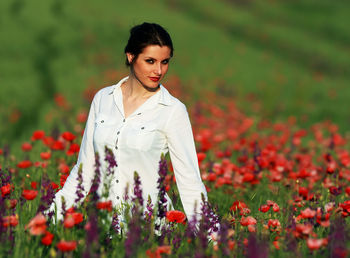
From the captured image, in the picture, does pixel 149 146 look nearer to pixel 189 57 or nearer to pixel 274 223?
pixel 274 223

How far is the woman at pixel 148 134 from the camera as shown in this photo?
3.10 metres

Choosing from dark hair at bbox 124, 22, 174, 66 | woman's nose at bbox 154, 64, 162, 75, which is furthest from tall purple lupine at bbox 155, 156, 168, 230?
dark hair at bbox 124, 22, 174, 66

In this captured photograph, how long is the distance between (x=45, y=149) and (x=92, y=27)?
16749 mm

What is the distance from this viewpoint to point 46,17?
21125 mm

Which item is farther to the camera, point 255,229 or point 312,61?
point 312,61

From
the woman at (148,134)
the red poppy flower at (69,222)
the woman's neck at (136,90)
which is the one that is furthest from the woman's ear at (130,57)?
the red poppy flower at (69,222)

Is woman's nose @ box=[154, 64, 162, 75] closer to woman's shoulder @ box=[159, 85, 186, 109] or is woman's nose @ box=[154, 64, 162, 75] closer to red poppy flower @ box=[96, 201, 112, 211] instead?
woman's shoulder @ box=[159, 85, 186, 109]

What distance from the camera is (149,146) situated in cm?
311

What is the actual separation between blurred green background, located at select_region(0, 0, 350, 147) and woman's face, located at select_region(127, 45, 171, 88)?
5.84m

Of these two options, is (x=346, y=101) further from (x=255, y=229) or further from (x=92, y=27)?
(x=255, y=229)

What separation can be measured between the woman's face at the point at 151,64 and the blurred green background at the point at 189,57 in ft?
19.2

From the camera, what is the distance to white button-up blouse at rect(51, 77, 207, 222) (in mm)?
3098

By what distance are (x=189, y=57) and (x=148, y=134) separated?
18073 millimetres

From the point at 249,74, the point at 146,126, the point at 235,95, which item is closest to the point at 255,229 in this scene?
the point at 146,126
